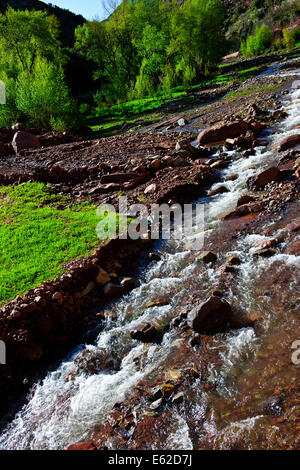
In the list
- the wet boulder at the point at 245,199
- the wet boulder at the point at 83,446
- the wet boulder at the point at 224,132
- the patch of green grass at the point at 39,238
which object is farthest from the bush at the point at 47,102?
the wet boulder at the point at 83,446

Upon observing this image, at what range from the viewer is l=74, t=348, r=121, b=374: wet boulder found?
5418 millimetres

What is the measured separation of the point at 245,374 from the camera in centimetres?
434

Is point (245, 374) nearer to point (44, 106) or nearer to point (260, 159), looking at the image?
point (260, 159)

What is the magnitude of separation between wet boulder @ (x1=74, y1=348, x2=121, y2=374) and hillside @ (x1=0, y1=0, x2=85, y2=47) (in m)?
98.2

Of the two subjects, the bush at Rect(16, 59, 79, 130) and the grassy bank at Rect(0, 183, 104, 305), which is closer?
the grassy bank at Rect(0, 183, 104, 305)

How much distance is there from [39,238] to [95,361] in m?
4.76

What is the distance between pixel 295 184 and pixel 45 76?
2934 centimetres

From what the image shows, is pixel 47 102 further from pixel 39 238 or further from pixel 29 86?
pixel 39 238

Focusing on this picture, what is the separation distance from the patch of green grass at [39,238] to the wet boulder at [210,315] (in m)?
3.58

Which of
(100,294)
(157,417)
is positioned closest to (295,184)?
(100,294)

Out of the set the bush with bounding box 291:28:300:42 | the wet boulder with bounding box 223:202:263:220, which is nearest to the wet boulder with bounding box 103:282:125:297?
the wet boulder with bounding box 223:202:263:220

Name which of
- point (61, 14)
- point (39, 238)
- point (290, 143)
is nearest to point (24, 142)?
point (39, 238)

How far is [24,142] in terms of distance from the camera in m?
24.0

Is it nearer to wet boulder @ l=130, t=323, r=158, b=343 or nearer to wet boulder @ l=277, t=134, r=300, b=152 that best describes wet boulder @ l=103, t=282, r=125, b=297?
wet boulder @ l=130, t=323, r=158, b=343
